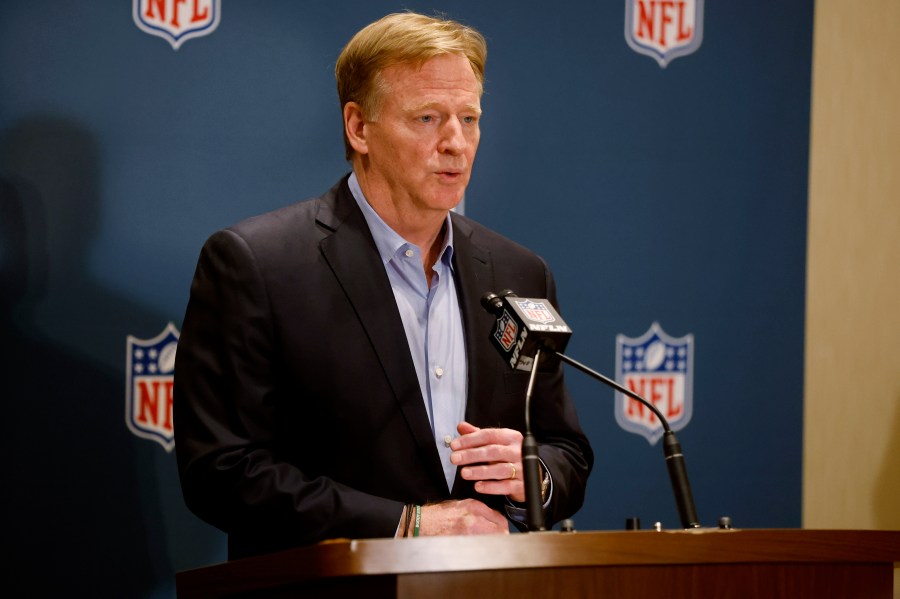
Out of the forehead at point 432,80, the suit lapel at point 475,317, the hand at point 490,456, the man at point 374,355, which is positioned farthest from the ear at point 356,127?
the hand at point 490,456

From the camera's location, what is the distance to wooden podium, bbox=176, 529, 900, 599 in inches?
55.4

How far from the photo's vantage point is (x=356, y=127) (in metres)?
2.58

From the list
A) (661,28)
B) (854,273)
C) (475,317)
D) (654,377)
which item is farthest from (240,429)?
(854,273)

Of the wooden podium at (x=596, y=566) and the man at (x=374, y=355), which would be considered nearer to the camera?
the wooden podium at (x=596, y=566)

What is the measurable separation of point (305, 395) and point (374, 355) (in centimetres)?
16

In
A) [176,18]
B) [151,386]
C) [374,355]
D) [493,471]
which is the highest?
[176,18]

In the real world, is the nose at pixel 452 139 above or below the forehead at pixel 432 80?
below

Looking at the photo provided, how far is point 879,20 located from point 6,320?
286 centimetres

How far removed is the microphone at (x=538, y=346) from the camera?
1.76 m

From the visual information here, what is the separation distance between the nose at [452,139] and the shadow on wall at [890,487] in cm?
201

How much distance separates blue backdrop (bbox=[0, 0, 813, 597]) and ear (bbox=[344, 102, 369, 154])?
55cm

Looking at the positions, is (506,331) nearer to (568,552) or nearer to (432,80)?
(568,552)

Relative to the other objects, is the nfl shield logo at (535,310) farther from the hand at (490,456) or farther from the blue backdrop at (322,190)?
the blue backdrop at (322,190)

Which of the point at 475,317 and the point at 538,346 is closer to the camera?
the point at 538,346
